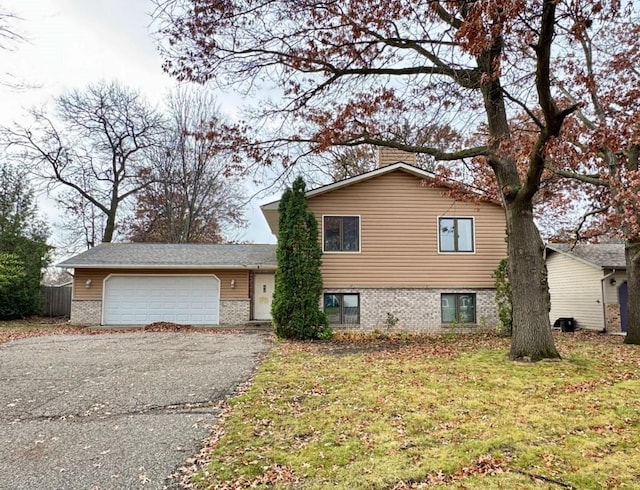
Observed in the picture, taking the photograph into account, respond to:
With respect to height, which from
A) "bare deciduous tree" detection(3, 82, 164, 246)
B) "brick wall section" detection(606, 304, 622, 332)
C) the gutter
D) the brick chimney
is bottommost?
"brick wall section" detection(606, 304, 622, 332)

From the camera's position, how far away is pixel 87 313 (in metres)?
16.7

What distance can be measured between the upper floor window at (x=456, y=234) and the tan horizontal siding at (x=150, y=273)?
7615mm

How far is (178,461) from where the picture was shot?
3961mm

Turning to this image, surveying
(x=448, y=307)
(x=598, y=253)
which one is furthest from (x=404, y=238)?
(x=598, y=253)

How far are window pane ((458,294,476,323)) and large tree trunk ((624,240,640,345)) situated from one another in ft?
13.4

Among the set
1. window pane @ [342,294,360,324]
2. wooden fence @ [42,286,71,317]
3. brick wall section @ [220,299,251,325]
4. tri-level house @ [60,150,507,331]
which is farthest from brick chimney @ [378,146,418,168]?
wooden fence @ [42,286,71,317]

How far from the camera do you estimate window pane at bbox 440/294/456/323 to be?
1402 cm

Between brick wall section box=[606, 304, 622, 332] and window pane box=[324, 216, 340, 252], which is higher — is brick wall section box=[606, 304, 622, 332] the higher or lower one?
the lower one

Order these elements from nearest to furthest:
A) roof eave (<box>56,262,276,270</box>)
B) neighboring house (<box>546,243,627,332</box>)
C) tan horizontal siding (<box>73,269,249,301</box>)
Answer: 1. neighboring house (<box>546,243,627,332</box>)
2. roof eave (<box>56,262,276,270</box>)
3. tan horizontal siding (<box>73,269,249,301</box>)

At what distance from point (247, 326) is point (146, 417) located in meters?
11.3

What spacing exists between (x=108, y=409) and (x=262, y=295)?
11.7m

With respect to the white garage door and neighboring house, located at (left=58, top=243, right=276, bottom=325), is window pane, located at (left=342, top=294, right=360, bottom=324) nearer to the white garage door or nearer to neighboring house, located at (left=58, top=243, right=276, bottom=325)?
neighboring house, located at (left=58, top=243, right=276, bottom=325)

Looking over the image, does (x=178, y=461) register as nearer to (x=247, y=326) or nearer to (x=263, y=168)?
(x=263, y=168)

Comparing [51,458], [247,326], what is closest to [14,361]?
[51,458]
